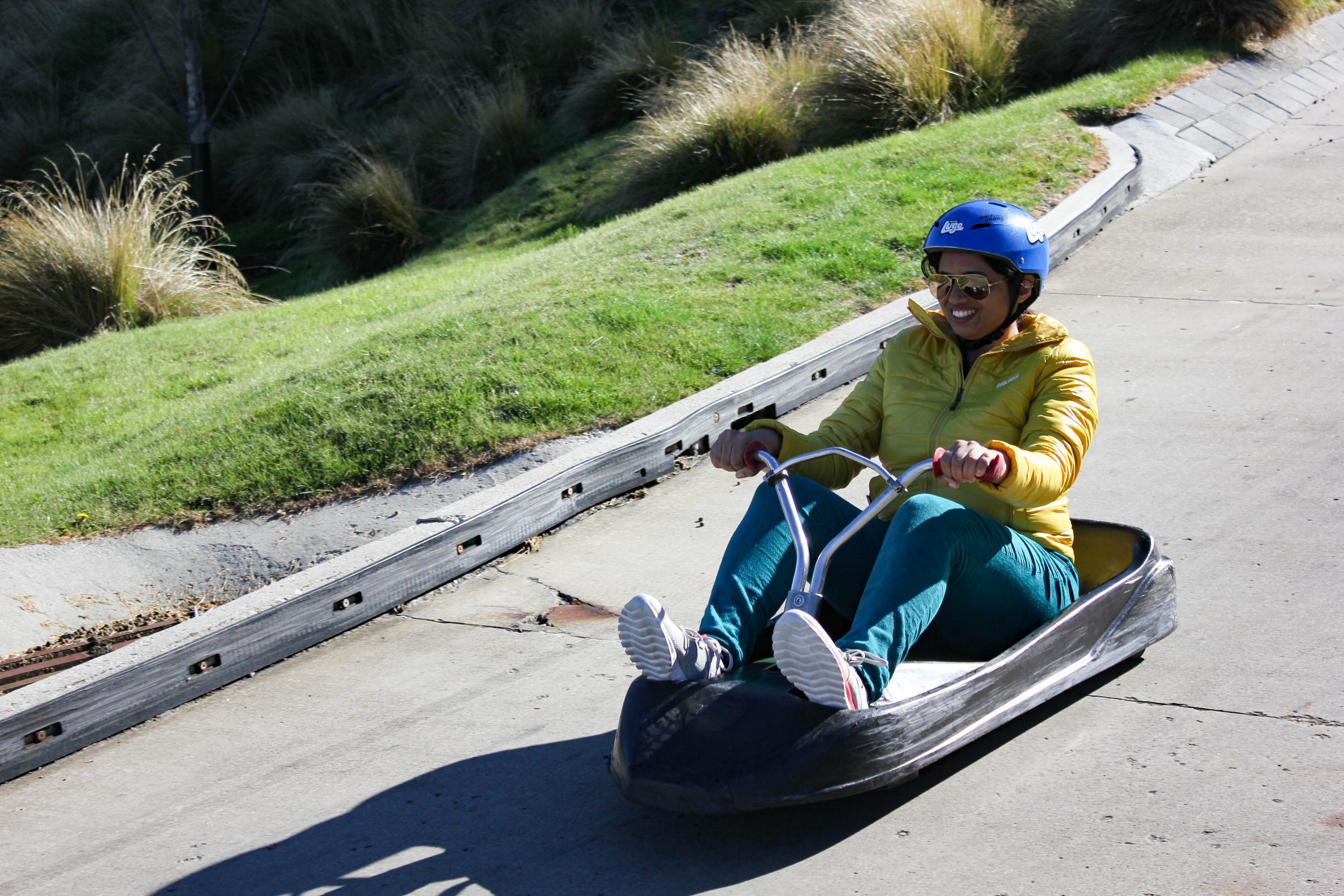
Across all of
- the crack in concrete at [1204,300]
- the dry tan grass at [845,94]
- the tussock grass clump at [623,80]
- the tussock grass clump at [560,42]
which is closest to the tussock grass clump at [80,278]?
the dry tan grass at [845,94]

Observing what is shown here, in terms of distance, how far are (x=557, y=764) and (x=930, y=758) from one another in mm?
1059

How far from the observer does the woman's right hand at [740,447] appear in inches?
143

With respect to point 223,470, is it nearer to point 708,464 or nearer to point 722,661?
point 708,464

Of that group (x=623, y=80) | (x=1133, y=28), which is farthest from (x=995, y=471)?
(x=623, y=80)

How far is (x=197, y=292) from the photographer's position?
10.7 m

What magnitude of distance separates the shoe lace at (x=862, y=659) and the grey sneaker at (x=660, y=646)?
0.34 meters

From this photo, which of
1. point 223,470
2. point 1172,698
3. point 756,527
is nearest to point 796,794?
point 756,527

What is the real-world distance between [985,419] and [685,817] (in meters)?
1.35

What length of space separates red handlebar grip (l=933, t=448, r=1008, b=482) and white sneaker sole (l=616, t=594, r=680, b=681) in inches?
29.6

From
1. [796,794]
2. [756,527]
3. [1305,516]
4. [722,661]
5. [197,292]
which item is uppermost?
[197,292]

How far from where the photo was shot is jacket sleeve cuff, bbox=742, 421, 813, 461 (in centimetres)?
367

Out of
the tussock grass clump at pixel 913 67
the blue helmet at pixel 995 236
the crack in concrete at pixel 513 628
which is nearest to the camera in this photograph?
the blue helmet at pixel 995 236

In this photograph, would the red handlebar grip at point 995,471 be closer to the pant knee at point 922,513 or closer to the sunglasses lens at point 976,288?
the pant knee at point 922,513

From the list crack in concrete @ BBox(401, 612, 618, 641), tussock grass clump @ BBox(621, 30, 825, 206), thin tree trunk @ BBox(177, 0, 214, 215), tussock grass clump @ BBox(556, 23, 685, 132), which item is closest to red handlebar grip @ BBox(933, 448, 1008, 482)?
crack in concrete @ BBox(401, 612, 618, 641)
